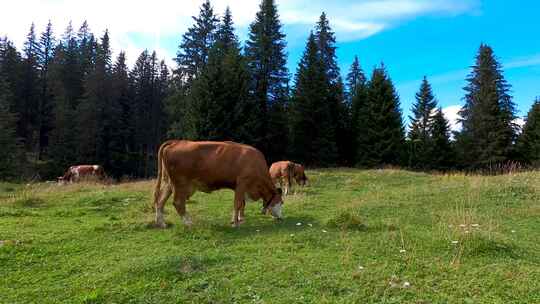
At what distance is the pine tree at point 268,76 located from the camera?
38.2 metres

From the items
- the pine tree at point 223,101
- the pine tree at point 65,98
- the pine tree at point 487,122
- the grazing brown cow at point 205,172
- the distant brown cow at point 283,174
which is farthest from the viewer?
the pine tree at point 65,98

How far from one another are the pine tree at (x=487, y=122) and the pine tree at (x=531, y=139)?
108cm

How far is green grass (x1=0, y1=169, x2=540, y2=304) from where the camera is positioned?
5133 mm

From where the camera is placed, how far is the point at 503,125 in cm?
4297

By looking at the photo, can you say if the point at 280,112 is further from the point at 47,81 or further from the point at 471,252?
the point at 47,81

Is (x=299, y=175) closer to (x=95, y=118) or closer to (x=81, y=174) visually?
(x=81, y=174)

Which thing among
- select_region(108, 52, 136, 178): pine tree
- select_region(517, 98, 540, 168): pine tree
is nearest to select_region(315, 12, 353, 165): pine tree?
select_region(517, 98, 540, 168): pine tree

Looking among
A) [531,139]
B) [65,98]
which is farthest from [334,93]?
[65,98]

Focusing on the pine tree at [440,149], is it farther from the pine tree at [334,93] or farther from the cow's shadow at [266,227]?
the cow's shadow at [266,227]

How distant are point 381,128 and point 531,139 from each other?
17.4 m

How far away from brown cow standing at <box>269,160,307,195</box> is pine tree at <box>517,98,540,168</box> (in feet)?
110

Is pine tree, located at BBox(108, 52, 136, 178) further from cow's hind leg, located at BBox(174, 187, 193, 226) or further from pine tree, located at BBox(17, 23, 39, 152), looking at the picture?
cow's hind leg, located at BBox(174, 187, 193, 226)

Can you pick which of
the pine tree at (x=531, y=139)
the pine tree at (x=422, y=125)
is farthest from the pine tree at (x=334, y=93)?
the pine tree at (x=531, y=139)

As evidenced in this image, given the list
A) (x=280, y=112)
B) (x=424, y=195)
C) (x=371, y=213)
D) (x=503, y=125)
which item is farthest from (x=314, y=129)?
(x=371, y=213)
